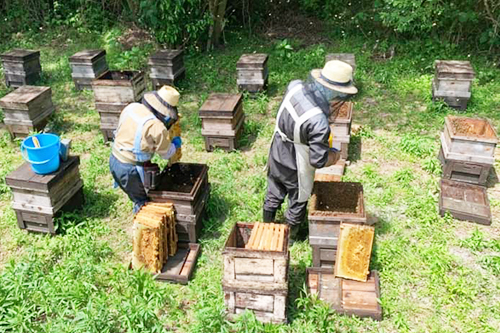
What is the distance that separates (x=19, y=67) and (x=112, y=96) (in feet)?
13.3

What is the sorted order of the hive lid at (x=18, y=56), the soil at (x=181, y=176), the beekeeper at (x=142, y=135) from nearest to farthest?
the beekeeper at (x=142, y=135) → the soil at (x=181, y=176) → the hive lid at (x=18, y=56)

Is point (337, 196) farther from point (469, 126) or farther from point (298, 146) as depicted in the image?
point (469, 126)

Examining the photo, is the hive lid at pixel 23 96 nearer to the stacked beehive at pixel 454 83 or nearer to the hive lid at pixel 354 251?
the hive lid at pixel 354 251

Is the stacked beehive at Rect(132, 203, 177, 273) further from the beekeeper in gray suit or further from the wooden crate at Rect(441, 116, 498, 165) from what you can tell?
the wooden crate at Rect(441, 116, 498, 165)

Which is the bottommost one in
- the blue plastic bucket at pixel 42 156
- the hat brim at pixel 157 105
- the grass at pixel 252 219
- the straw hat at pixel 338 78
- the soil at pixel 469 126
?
the grass at pixel 252 219

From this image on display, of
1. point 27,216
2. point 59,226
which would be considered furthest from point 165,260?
point 27,216

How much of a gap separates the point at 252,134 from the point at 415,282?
4.20 m

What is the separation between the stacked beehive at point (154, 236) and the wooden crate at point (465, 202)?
3.46 metres

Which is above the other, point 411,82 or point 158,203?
point 158,203

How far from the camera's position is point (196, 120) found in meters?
8.57

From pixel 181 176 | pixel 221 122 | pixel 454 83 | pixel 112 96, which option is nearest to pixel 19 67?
pixel 112 96

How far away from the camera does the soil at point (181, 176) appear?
552 centimetres

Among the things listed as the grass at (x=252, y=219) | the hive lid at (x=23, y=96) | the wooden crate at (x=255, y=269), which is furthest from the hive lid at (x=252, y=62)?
the wooden crate at (x=255, y=269)

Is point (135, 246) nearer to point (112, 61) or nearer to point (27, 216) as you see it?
point (27, 216)
